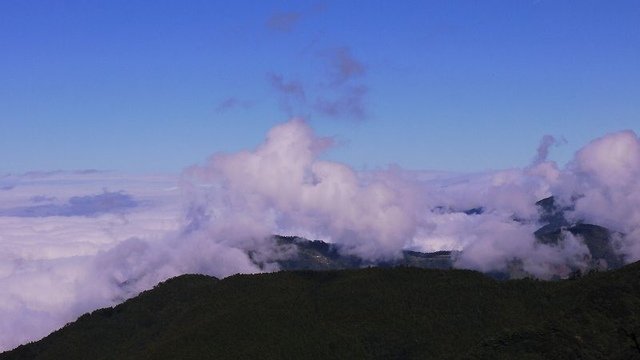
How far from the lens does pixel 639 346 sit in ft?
274

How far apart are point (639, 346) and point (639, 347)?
0.75 metres

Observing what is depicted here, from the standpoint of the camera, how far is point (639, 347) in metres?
82.8

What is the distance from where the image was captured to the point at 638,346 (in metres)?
83.0

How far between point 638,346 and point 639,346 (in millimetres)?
536

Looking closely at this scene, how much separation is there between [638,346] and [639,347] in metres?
0.26
